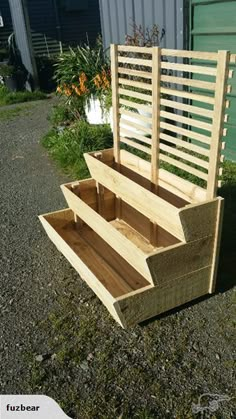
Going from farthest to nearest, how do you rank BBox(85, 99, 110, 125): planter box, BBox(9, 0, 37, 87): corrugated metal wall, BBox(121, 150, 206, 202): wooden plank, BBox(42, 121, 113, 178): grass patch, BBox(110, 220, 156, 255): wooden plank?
1. BBox(9, 0, 37, 87): corrugated metal wall
2. BBox(85, 99, 110, 125): planter box
3. BBox(42, 121, 113, 178): grass patch
4. BBox(110, 220, 156, 255): wooden plank
5. BBox(121, 150, 206, 202): wooden plank

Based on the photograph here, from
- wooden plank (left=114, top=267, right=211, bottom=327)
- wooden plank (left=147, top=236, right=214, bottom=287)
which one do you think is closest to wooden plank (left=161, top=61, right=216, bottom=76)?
wooden plank (left=147, top=236, right=214, bottom=287)

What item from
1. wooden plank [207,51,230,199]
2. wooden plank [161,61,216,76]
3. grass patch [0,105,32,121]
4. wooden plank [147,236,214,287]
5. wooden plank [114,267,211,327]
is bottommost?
grass patch [0,105,32,121]

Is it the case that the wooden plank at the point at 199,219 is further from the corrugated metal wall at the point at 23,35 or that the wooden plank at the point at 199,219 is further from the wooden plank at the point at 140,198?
the corrugated metal wall at the point at 23,35

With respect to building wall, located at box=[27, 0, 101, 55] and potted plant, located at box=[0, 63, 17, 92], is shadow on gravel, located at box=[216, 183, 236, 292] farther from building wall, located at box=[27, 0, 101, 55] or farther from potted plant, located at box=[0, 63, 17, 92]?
building wall, located at box=[27, 0, 101, 55]

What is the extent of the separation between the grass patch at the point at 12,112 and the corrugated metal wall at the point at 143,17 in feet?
9.78

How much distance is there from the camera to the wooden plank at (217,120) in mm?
2331

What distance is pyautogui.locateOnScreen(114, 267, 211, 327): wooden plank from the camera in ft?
8.52

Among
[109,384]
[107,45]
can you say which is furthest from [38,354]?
[107,45]

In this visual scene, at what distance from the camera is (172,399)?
2.24 metres

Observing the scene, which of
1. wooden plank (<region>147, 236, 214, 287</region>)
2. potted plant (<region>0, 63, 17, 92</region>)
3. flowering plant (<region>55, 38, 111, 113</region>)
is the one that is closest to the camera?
wooden plank (<region>147, 236, 214, 287</region>)

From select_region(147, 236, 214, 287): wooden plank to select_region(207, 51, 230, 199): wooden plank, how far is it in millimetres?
358

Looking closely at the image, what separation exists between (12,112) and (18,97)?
153 centimetres

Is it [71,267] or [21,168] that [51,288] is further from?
[21,168]

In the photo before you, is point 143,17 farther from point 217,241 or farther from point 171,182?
point 217,241
